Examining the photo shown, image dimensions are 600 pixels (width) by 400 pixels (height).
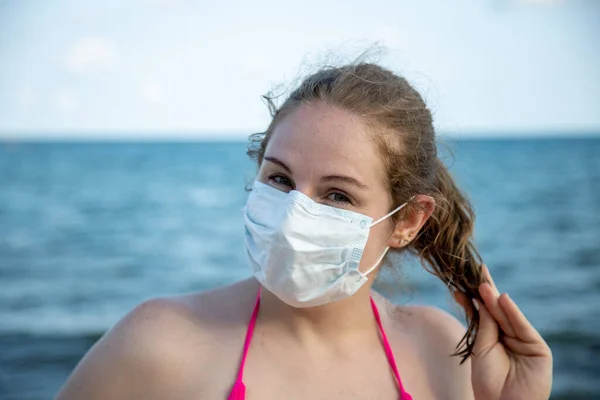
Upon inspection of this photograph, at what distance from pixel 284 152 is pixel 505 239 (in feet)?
38.2

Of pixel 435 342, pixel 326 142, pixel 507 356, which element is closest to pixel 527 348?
pixel 507 356

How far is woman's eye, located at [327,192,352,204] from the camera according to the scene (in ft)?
7.77

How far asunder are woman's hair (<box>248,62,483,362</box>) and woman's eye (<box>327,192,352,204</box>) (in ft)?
0.63

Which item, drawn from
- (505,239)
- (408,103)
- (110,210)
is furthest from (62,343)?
(110,210)

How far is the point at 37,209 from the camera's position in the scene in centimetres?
1856

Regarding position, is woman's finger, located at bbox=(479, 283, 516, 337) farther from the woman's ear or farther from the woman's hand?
the woman's ear

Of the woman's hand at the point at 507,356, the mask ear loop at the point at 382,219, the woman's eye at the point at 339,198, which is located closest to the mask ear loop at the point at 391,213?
the mask ear loop at the point at 382,219

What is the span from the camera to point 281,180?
2.41 m

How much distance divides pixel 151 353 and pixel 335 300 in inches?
26.4

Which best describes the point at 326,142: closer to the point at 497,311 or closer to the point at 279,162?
the point at 279,162

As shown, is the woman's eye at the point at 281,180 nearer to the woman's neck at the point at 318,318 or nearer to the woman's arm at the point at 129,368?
the woman's neck at the point at 318,318

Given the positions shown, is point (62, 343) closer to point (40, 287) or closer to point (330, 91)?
point (40, 287)

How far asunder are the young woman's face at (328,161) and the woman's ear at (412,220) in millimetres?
153

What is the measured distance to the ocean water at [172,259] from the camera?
21.7ft
